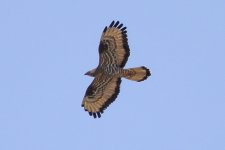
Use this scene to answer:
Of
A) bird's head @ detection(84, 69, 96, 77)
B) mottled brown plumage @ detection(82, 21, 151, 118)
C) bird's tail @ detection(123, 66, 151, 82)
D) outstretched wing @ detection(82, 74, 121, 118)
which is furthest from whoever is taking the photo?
outstretched wing @ detection(82, 74, 121, 118)

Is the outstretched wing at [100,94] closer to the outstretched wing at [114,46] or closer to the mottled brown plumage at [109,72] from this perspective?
the mottled brown plumage at [109,72]

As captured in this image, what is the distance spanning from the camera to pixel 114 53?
14.0 m

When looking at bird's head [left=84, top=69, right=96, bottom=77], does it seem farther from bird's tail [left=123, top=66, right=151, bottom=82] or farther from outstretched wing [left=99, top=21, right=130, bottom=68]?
bird's tail [left=123, top=66, right=151, bottom=82]

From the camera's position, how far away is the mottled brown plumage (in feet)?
44.6

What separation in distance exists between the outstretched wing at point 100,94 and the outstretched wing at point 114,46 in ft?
1.85

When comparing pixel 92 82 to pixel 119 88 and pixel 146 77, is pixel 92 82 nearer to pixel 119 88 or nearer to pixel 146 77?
pixel 119 88

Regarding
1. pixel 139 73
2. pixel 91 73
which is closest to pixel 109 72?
pixel 91 73

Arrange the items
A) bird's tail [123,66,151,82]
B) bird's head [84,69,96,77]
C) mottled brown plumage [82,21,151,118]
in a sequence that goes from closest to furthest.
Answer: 1. bird's tail [123,66,151,82]
2. mottled brown plumage [82,21,151,118]
3. bird's head [84,69,96,77]

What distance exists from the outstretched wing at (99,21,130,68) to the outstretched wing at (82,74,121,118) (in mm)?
565

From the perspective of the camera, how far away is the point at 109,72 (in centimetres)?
1384

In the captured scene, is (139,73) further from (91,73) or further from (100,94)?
(100,94)

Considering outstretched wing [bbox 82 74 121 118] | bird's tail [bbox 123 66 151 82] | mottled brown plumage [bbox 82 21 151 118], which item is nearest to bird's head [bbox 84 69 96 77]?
mottled brown plumage [bbox 82 21 151 118]

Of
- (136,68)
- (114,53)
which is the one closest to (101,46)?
(114,53)

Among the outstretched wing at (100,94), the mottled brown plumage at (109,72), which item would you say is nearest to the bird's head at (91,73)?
the mottled brown plumage at (109,72)
